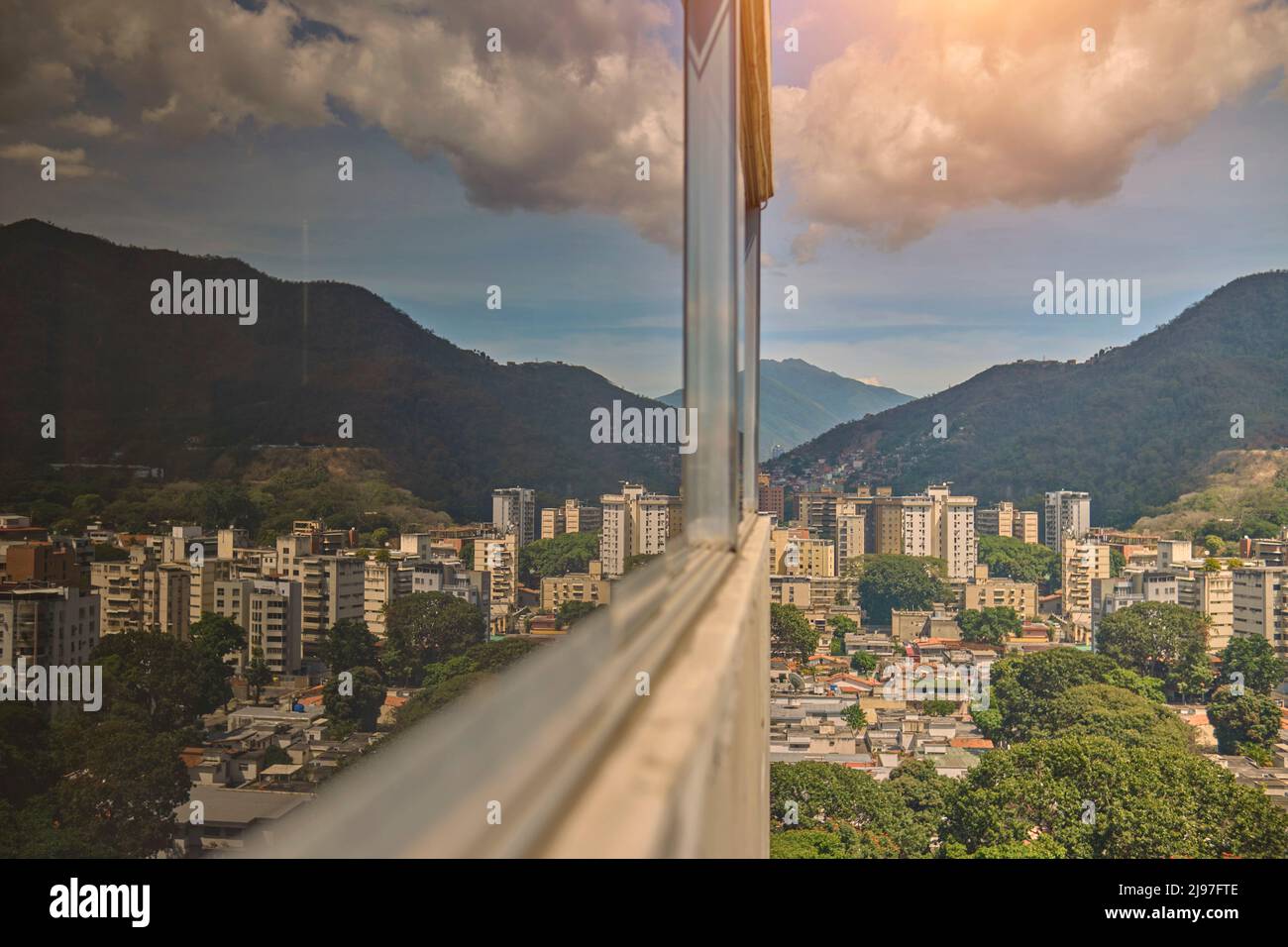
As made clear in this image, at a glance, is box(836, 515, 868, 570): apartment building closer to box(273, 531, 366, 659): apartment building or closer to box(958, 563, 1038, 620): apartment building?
box(958, 563, 1038, 620): apartment building

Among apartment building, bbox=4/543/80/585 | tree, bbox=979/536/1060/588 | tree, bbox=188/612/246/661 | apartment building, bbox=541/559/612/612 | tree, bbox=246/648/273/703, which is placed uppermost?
apartment building, bbox=4/543/80/585


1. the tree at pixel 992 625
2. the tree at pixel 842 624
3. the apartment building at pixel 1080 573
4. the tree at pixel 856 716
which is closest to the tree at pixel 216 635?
the tree at pixel 856 716

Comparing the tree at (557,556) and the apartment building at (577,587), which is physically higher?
the tree at (557,556)

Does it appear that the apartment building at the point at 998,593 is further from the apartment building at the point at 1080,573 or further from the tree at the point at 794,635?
the tree at the point at 794,635

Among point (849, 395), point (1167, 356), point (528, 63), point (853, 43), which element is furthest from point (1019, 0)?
point (528, 63)

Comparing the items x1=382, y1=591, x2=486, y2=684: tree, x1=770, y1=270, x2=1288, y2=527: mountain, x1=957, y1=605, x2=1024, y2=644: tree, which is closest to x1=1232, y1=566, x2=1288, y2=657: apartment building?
x1=770, y1=270, x2=1288, y2=527: mountain

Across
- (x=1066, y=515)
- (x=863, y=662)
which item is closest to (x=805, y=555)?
(x=863, y=662)

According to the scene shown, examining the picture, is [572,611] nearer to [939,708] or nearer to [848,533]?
[848,533]
